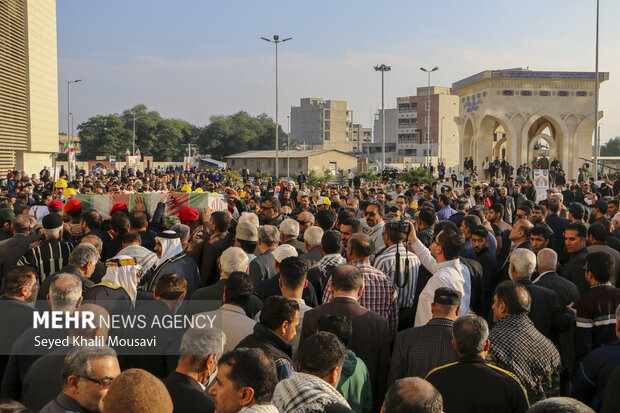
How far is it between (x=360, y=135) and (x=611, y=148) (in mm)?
57671

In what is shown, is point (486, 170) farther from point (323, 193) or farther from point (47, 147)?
point (47, 147)

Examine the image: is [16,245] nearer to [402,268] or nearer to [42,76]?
[402,268]

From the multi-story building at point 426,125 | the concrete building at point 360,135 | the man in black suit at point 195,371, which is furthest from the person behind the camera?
the concrete building at point 360,135

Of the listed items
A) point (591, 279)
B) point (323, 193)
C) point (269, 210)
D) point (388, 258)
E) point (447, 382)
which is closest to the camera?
point (447, 382)

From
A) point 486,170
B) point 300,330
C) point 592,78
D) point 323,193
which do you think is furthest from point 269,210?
point 592,78

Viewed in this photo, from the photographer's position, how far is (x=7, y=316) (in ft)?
14.9

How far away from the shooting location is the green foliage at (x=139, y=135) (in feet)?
251

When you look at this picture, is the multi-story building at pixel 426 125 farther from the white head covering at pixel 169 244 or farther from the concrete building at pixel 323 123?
the white head covering at pixel 169 244

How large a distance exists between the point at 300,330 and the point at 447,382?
4.68 feet

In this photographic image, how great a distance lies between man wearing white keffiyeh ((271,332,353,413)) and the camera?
9.61 feet

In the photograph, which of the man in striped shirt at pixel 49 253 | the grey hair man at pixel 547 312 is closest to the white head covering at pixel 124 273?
the man in striped shirt at pixel 49 253

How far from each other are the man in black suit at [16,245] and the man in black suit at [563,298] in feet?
18.1

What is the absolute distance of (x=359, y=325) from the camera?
445 centimetres

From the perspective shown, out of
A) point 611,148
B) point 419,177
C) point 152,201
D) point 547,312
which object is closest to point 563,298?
point 547,312
